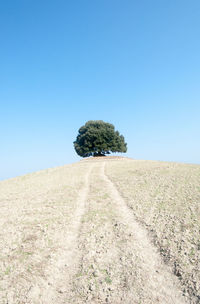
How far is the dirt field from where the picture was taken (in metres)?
4.40

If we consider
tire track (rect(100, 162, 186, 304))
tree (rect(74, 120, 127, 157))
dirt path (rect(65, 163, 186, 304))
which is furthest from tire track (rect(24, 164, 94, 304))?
tree (rect(74, 120, 127, 157))

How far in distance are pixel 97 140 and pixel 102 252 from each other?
4444 cm

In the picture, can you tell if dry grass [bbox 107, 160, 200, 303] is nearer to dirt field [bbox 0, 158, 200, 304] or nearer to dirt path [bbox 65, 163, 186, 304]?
dirt field [bbox 0, 158, 200, 304]

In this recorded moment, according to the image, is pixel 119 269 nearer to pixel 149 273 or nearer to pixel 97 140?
pixel 149 273

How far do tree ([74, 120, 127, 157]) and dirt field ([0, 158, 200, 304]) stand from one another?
130 feet

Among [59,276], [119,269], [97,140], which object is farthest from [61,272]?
[97,140]

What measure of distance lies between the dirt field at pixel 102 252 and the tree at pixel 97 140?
130ft

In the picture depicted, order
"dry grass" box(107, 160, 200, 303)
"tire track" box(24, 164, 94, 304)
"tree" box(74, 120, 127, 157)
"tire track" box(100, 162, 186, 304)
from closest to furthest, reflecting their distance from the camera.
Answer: "tire track" box(100, 162, 186, 304) → "tire track" box(24, 164, 94, 304) → "dry grass" box(107, 160, 200, 303) → "tree" box(74, 120, 127, 157)

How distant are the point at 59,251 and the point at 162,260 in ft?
11.9

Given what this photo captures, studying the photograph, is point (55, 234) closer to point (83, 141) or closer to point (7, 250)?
point (7, 250)

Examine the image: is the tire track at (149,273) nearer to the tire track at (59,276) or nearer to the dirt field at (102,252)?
the dirt field at (102,252)

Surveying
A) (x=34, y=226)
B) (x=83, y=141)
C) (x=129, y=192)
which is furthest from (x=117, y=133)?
(x=34, y=226)

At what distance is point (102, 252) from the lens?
6.03 metres

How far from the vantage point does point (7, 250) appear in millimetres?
6344
